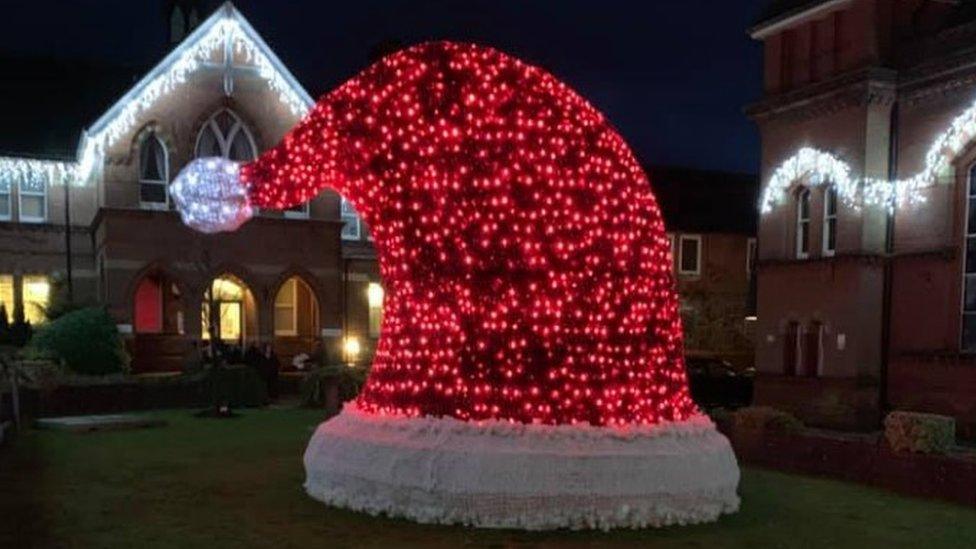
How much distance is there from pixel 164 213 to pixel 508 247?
2165 cm

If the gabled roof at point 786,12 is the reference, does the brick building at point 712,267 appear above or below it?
below

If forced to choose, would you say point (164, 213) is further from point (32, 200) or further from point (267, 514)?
point (267, 514)

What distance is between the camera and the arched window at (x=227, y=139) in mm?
29109

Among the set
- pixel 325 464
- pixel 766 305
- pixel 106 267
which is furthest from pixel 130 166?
pixel 325 464

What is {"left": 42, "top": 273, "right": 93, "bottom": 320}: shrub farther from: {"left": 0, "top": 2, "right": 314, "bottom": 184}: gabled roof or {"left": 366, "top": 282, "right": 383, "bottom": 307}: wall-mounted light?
{"left": 366, "top": 282, "right": 383, "bottom": 307}: wall-mounted light

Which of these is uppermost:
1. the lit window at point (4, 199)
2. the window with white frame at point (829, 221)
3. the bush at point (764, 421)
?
the lit window at point (4, 199)

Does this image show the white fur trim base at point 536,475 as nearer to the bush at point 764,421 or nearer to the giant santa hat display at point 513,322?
the giant santa hat display at point 513,322

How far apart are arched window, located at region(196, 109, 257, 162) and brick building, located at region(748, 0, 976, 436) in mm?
14803

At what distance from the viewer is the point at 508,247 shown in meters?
8.96

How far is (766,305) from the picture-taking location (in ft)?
84.8

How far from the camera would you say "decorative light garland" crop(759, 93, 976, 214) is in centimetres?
2073

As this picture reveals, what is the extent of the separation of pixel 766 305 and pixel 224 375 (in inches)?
552

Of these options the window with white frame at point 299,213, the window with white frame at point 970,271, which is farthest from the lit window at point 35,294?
the window with white frame at point 970,271

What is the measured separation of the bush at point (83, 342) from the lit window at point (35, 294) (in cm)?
607
